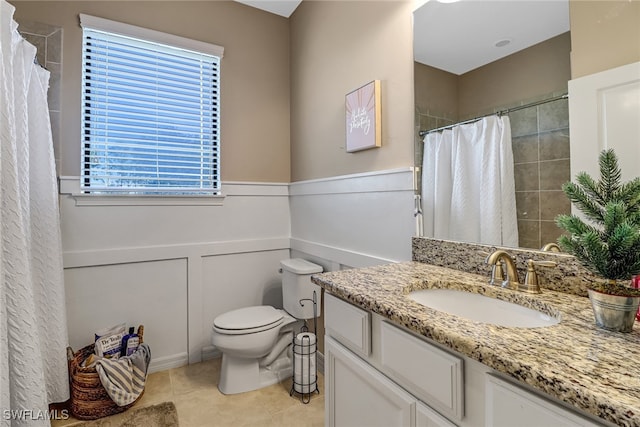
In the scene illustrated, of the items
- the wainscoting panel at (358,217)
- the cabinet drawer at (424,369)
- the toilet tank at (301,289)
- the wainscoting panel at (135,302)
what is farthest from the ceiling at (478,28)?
the wainscoting panel at (135,302)

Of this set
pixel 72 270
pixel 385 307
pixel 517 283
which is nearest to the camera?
pixel 385 307

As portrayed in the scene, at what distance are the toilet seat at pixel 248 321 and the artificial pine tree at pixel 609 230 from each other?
158cm

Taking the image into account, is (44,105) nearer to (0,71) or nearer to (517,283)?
(0,71)

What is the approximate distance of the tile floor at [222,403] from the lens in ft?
5.37

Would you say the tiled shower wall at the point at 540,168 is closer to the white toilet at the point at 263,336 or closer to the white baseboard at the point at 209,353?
the white toilet at the point at 263,336

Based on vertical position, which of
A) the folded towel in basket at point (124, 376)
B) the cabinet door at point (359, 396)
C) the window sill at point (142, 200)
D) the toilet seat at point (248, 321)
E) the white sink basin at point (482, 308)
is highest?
the window sill at point (142, 200)

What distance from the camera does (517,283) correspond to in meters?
0.98

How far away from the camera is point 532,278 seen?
A: 0.95m

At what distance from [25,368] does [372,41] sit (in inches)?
88.4

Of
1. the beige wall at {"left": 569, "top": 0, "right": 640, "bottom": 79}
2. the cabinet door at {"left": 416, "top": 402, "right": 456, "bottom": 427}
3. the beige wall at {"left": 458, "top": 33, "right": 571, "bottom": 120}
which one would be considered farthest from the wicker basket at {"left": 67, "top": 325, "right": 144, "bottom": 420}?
the beige wall at {"left": 569, "top": 0, "right": 640, "bottom": 79}

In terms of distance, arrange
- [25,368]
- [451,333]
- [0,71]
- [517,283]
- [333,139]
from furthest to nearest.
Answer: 1. [333,139]
2. [25,368]
3. [0,71]
4. [517,283]
5. [451,333]

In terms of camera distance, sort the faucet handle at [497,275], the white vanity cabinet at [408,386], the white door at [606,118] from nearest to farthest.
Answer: the white vanity cabinet at [408,386], the white door at [606,118], the faucet handle at [497,275]

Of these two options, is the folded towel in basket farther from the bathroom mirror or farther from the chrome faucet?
the bathroom mirror

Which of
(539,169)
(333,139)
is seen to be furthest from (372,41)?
(539,169)
